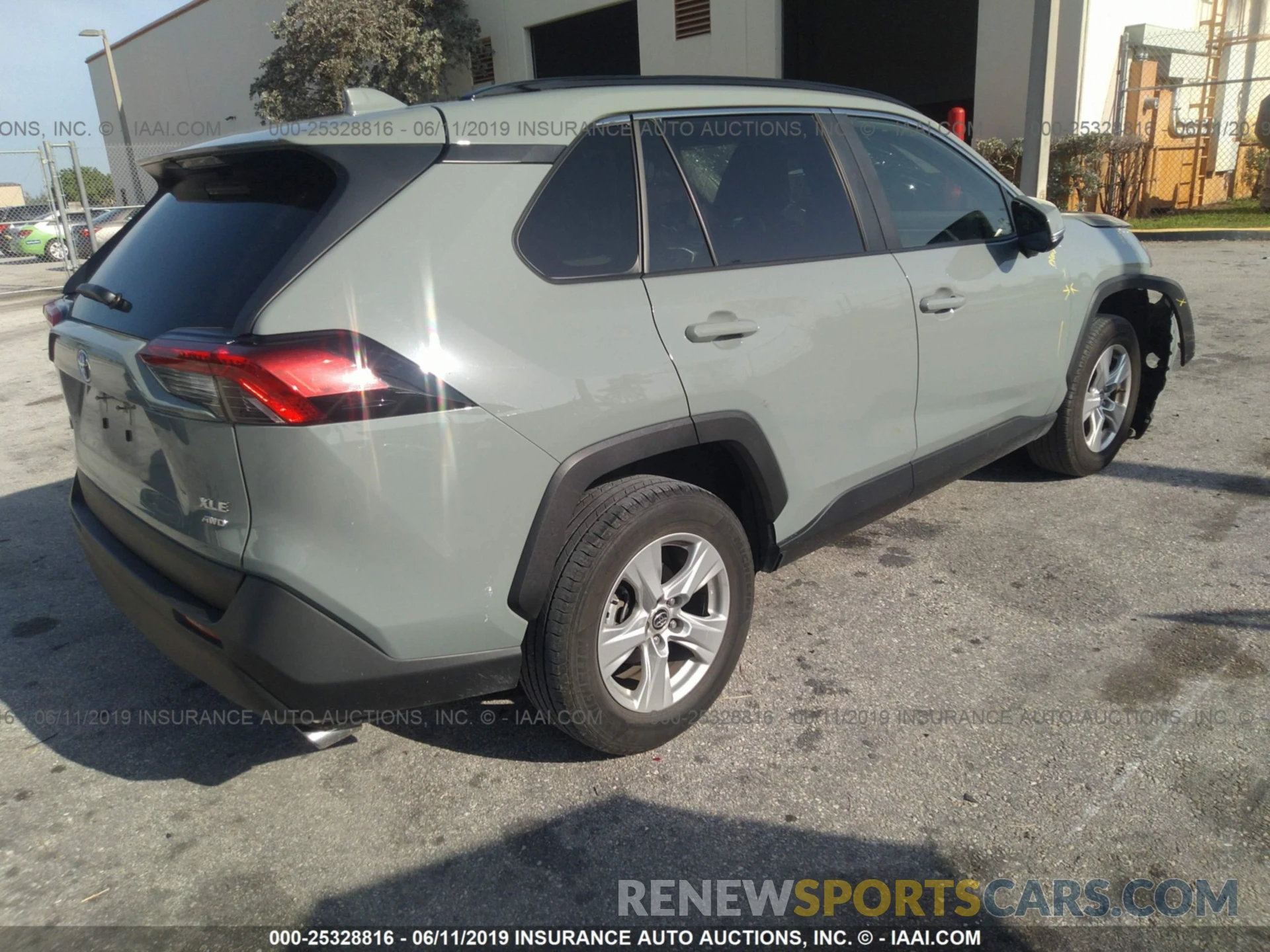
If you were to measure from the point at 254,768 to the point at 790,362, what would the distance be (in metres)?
1.99

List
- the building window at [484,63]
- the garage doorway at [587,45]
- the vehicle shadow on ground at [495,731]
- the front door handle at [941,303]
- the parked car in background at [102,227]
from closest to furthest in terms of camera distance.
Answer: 1. the vehicle shadow on ground at [495,731]
2. the front door handle at [941,303]
3. the parked car in background at [102,227]
4. the garage doorway at [587,45]
5. the building window at [484,63]

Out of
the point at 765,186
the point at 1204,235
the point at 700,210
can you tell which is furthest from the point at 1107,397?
the point at 1204,235

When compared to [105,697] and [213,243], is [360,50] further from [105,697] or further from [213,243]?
[213,243]

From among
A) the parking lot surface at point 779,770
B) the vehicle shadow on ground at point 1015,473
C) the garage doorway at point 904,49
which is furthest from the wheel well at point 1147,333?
the garage doorway at point 904,49

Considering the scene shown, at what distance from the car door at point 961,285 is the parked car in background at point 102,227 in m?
18.9

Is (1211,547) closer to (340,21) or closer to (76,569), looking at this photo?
(76,569)

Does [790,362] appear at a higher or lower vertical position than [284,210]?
lower

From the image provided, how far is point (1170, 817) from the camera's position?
7.77 feet

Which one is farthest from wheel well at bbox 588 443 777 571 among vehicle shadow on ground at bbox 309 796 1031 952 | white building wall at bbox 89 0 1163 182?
white building wall at bbox 89 0 1163 182

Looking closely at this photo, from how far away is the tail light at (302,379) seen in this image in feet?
6.47

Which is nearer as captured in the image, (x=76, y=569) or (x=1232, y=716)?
(x=1232, y=716)

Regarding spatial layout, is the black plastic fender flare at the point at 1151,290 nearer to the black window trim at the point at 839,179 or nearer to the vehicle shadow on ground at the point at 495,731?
the black window trim at the point at 839,179

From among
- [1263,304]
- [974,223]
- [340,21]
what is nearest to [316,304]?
[974,223]

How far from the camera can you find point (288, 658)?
2072mm
